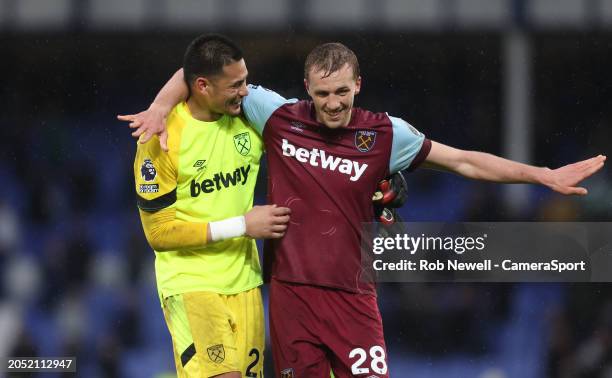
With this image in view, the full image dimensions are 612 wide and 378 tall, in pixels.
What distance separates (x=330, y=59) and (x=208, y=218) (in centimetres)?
77

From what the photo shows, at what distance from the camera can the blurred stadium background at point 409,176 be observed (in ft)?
27.1

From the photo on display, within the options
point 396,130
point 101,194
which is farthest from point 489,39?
point 396,130

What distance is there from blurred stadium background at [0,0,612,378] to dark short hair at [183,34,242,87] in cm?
457

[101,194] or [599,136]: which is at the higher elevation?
[599,136]

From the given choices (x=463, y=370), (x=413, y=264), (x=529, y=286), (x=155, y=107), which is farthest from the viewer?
(x=529, y=286)

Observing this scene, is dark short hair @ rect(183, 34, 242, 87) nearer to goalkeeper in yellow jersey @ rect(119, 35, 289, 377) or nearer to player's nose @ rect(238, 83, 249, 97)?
goalkeeper in yellow jersey @ rect(119, 35, 289, 377)

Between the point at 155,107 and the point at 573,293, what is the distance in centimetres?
596

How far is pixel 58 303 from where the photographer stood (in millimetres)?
8773

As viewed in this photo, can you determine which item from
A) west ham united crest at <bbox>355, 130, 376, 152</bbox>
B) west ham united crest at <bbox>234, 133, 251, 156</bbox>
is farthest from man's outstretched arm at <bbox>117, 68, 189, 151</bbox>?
west ham united crest at <bbox>355, 130, 376, 152</bbox>

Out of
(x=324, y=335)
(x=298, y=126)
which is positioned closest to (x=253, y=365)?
(x=324, y=335)

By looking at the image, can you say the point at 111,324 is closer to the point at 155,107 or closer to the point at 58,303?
the point at 58,303

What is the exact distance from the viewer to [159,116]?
3.43m

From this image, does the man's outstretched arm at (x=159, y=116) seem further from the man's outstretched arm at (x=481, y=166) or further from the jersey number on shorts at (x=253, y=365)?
the man's outstretched arm at (x=481, y=166)

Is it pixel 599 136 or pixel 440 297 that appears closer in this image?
pixel 440 297
